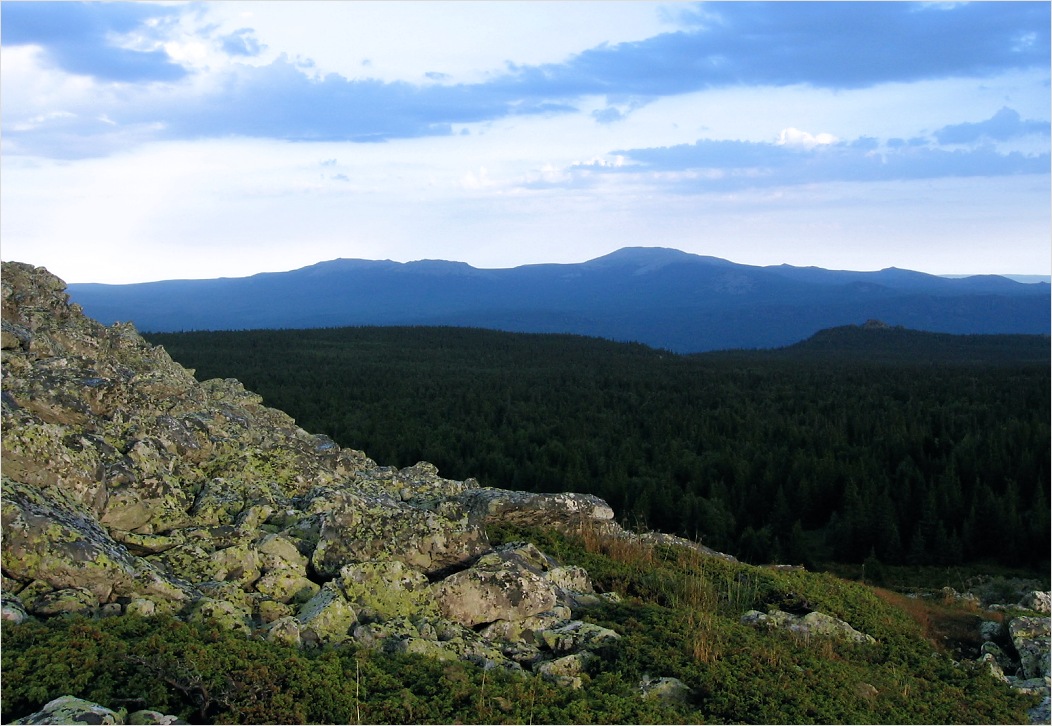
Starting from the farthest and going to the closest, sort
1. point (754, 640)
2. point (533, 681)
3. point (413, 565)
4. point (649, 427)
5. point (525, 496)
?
point (649, 427)
point (525, 496)
point (413, 565)
point (754, 640)
point (533, 681)

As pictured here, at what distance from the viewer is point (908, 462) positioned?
140 ft

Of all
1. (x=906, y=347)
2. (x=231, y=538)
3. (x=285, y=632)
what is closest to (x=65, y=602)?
(x=285, y=632)

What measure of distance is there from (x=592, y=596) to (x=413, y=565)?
7.61 feet

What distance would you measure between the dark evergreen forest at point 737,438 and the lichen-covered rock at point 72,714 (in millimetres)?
12619

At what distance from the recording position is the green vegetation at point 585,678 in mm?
5641

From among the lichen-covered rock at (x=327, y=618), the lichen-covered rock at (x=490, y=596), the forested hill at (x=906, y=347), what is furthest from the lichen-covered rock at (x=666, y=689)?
the forested hill at (x=906, y=347)

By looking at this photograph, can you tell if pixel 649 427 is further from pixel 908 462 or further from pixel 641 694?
pixel 641 694

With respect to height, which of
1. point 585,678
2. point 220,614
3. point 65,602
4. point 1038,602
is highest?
point 65,602

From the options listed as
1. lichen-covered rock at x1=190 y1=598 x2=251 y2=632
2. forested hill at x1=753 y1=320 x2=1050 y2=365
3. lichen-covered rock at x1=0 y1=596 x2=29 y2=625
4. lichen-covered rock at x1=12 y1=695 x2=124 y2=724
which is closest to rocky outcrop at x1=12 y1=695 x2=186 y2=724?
lichen-covered rock at x1=12 y1=695 x2=124 y2=724

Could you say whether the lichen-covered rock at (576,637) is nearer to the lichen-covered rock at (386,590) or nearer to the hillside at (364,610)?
the hillside at (364,610)

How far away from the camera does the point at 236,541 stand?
8.85m

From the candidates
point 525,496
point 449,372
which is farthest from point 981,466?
point 449,372

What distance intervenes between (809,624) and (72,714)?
8.14 meters

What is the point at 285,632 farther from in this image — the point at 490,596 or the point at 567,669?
the point at 567,669
